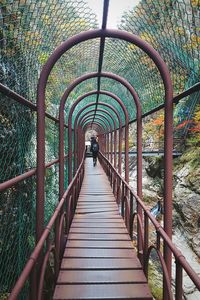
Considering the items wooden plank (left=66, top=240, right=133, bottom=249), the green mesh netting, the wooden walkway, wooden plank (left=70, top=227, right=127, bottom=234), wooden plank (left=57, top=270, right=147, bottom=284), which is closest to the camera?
the green mesh netting

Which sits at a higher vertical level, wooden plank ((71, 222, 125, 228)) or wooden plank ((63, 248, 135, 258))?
wooden plank ((63, 248, 135, 258))

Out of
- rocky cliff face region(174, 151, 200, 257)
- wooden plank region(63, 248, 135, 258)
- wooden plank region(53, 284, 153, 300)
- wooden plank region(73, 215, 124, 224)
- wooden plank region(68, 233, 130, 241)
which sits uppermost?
wooden plank region(53, 284, 153, 300)

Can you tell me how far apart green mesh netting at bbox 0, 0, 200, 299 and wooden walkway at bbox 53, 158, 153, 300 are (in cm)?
63

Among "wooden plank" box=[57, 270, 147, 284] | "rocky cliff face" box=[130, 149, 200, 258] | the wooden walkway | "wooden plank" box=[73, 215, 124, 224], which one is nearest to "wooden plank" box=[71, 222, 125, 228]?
the wooden walkway

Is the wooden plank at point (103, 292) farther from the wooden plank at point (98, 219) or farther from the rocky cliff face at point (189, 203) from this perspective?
the rocky cliff face at point (189, 203)

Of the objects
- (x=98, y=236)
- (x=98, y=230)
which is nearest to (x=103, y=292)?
(x=98, y=236)

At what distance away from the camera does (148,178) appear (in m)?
18.2

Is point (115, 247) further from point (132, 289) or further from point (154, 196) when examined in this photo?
point (154, 196)

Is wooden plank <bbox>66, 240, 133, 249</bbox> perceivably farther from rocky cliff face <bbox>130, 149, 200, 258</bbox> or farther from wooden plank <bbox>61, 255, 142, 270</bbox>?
rocky cliff face <bbox>130, 149, 200, 258</bbox>

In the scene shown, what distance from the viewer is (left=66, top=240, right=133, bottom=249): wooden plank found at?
4.38 m

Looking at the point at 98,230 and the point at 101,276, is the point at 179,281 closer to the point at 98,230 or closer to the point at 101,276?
the point at 101,276

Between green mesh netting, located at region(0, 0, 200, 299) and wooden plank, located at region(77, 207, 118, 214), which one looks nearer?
green mesh netting, located at region(0, 0, 200, 299)

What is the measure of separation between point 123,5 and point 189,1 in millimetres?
798

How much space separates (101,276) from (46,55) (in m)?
2.91
